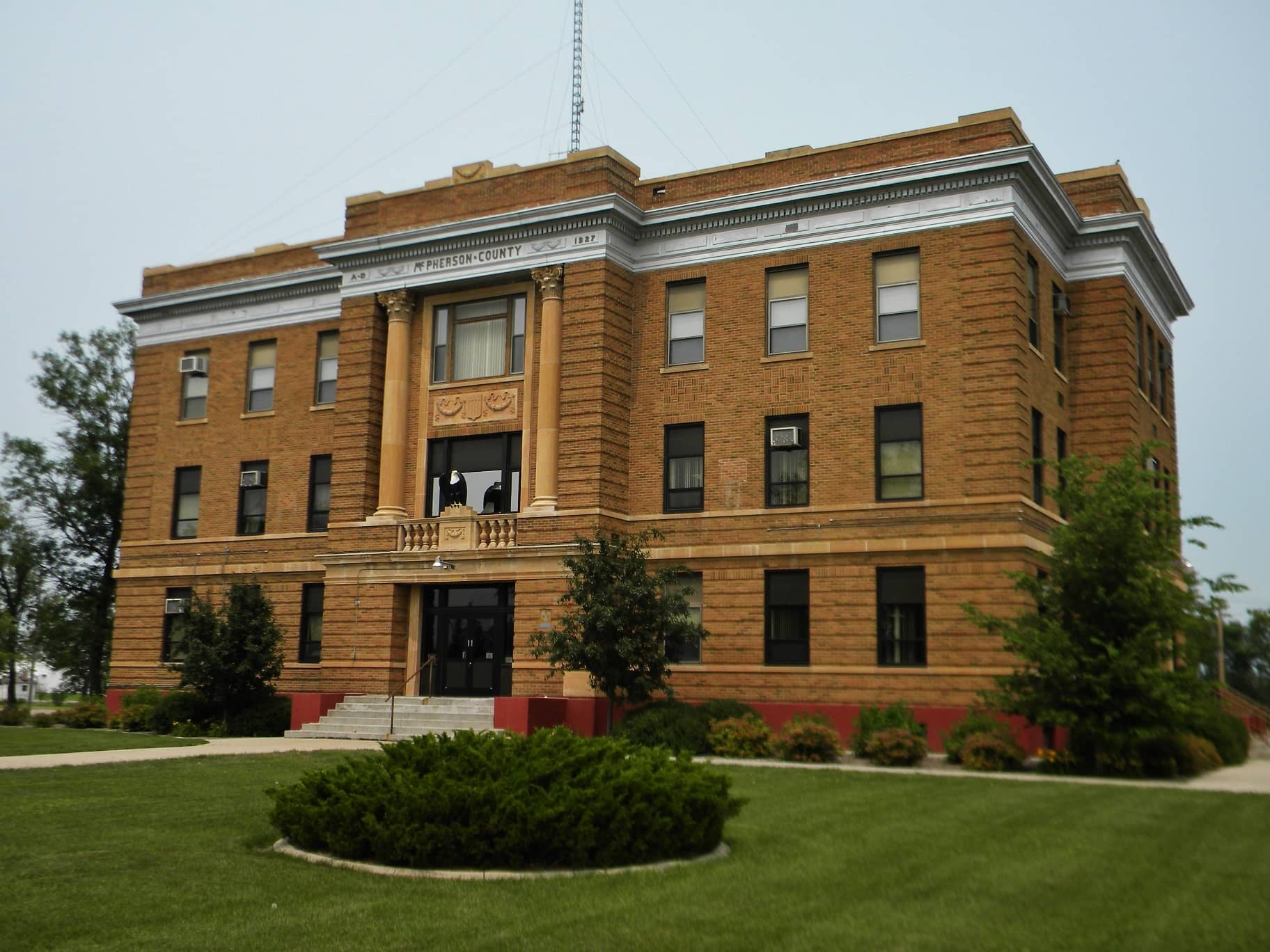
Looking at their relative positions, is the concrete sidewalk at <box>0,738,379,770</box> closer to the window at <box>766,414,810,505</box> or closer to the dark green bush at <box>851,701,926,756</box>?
the dark green bush at <box>851,701,926,756</box>

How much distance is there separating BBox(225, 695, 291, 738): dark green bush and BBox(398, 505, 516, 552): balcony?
504 cm

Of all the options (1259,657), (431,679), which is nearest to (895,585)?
(431,679)

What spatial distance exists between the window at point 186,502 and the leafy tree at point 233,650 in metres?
7.34

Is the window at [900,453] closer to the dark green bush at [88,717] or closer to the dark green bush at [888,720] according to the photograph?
the dark green bush at [888,720]

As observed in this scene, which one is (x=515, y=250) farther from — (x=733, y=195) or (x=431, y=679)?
(x=431, y=679)

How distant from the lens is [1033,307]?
101 feet

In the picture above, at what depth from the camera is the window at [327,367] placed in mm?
38656

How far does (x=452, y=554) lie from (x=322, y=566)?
643 centimetres

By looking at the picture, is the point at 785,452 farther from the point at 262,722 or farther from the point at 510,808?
the point at 510,808

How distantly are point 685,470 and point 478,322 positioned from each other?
23.2 ft

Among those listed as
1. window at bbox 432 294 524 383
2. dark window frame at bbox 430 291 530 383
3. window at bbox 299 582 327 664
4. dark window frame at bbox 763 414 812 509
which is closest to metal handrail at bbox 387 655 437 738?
window at bbox 299 582 327 664

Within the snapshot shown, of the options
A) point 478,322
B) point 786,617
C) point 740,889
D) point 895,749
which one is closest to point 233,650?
point 478,322

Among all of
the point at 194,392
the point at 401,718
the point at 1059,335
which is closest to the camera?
the point at 401,718

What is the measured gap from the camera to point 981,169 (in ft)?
95.9
